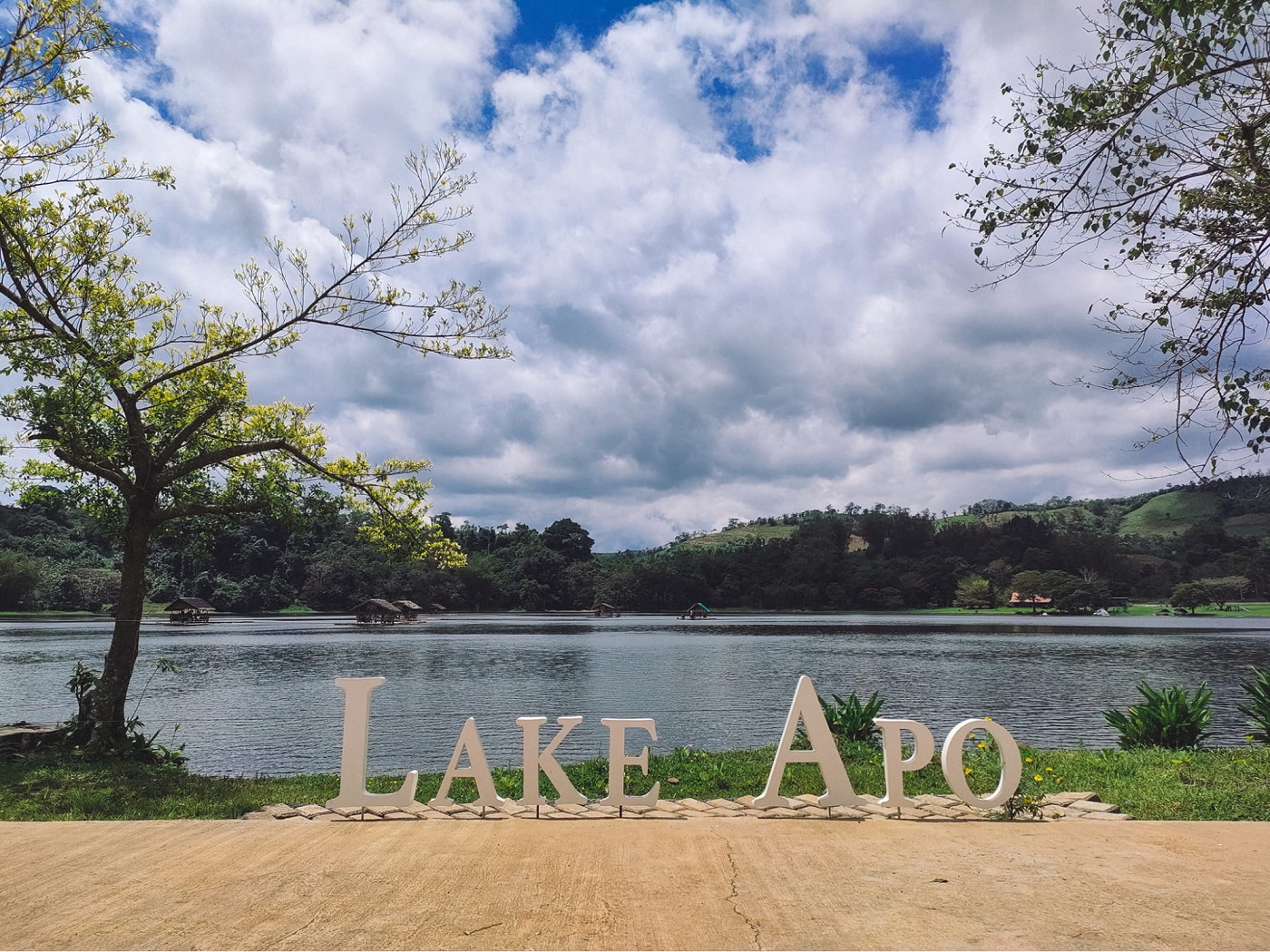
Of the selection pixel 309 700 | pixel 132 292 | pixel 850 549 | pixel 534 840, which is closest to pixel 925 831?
pixel 534 840

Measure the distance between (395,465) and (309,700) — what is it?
12.7 meters

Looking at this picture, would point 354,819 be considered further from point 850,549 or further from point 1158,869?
point 850,549

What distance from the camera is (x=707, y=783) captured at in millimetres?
9477

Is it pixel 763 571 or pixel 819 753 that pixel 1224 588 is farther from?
pixel 819 753

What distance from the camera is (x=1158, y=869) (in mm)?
5324

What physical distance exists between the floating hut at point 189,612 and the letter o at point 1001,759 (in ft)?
245

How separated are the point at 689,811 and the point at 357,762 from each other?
9.03 ft

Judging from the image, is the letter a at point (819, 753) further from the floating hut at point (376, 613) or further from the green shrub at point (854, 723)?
the floating hut at point (376, 613)

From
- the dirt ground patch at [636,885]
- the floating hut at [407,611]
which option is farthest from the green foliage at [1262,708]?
the floating hut at [407,611]

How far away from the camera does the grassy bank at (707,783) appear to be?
782 cm

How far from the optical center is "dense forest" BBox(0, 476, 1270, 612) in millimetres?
84188

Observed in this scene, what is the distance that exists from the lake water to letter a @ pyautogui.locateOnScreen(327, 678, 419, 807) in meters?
5.94

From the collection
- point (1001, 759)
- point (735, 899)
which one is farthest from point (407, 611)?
point (735, 899)

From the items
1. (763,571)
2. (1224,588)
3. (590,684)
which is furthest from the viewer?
(763,571)
